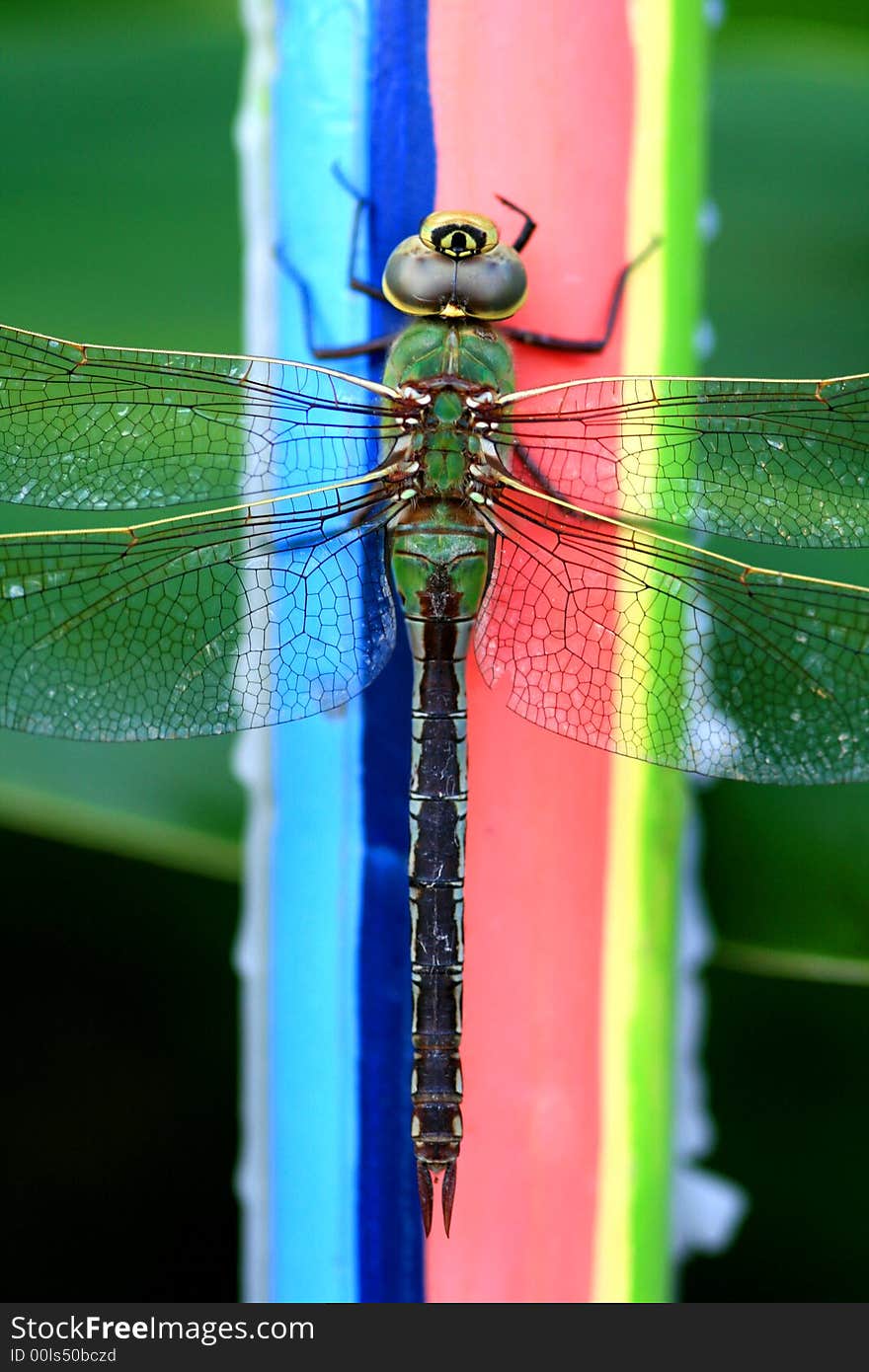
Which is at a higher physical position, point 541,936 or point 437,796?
point 437,796

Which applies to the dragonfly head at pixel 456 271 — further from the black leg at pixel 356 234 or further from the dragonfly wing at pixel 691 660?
the dragonfly wing at pixel 691 660

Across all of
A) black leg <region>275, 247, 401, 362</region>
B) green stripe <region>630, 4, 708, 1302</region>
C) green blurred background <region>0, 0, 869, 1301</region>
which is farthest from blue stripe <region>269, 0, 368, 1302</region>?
green stripe <region>630, 4, 708, 1302</region>

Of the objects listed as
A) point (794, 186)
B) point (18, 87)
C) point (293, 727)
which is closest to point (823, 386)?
point (794, 186)

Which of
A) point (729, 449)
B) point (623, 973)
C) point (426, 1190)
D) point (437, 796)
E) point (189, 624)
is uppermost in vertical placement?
point (729, 449)

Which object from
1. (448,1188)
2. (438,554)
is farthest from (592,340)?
(448,1188)

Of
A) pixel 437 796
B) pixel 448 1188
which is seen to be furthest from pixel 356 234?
pixel 448 1188

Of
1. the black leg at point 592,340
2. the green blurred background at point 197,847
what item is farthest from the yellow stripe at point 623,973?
the green blurred background at point 197,847

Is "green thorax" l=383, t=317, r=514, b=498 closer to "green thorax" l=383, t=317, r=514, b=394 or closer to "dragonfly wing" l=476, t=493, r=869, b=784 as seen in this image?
"green thorax" l=383, t=317, r=514, b=394

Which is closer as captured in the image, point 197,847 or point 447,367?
point 447,367

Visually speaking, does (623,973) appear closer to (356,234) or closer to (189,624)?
(189,624)
